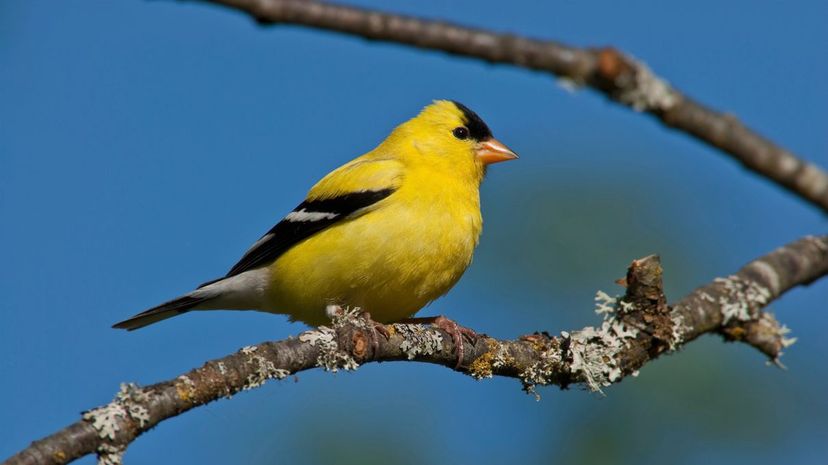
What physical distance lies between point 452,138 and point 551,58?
5.31 meters

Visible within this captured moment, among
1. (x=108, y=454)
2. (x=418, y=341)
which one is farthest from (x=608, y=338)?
(x=108, y=454)

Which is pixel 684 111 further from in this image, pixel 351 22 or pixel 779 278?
pixel 779 278

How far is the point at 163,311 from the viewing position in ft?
19.7

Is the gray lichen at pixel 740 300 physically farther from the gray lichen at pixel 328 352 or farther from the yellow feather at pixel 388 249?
the gray lichen at pixel 328 352

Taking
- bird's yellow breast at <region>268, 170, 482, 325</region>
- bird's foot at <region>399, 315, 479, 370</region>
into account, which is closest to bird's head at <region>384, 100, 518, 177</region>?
bird's yellow breast at <region>268, 170, 482, 325</region>

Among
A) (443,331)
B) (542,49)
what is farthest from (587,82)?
(443,331)

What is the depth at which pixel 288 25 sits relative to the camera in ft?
4.26

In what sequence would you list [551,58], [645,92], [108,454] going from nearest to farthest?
[551,58], [645,92], [108,454]

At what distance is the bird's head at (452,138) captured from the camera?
20.9ft

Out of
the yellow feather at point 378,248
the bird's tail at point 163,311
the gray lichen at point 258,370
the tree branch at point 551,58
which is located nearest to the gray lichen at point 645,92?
the tree branch at point 551,58

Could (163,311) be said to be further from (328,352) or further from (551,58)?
(551,58)

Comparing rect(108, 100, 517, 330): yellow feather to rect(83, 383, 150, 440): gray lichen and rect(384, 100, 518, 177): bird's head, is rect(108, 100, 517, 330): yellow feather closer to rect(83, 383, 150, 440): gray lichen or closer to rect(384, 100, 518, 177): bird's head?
rect(384, 100, 518, 177): bird's head

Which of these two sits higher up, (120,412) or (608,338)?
(608,338)

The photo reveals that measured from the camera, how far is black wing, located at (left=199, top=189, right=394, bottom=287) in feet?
18.5
